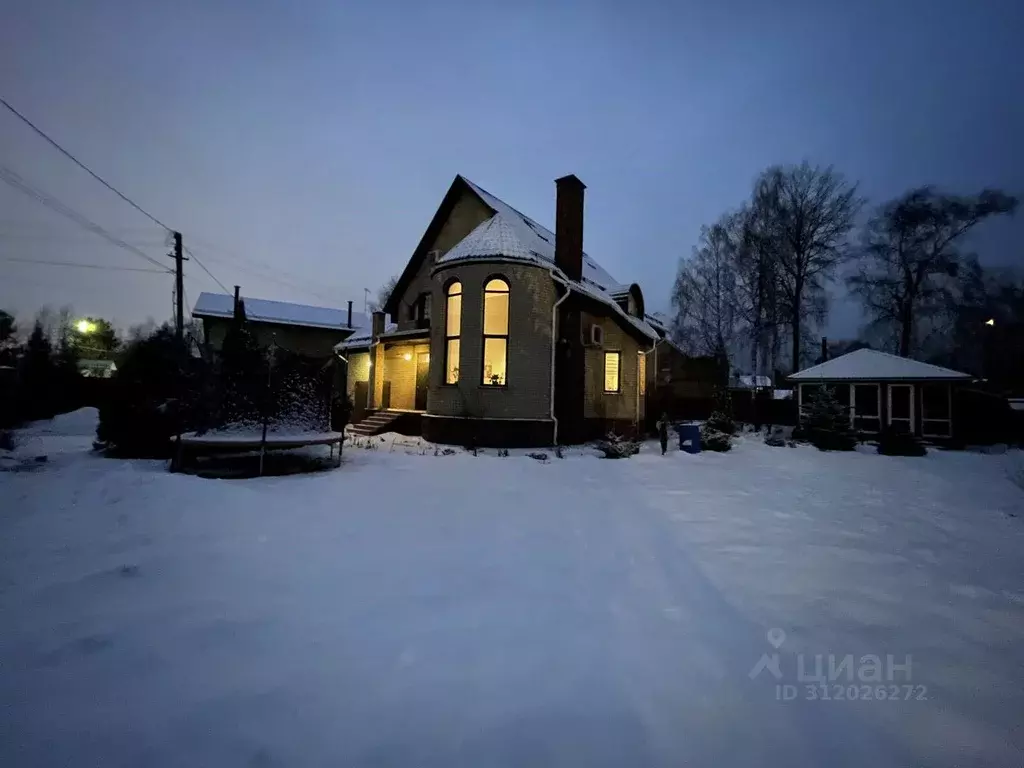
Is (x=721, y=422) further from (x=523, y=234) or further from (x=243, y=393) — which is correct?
(x=243, y=393)

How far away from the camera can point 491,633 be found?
3.22 meters

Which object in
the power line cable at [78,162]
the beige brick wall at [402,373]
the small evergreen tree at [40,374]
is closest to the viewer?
the power line cable at [78,162]

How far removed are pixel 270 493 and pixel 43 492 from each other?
2850mm

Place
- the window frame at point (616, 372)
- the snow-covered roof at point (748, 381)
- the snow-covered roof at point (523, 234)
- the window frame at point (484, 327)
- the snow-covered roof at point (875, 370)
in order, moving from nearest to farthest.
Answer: the window frame at point (484, 327) < the snow-covered roof at point (523, 234) < the window frame at point (616, 372) < the snow-covered roof at point (875, 370) < the snow-covered roof at point (748, 381)

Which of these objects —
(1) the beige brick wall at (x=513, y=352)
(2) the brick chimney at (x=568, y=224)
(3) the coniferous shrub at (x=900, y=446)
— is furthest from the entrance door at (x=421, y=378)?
(3) the coniferous shrub at (x=900, y=446)

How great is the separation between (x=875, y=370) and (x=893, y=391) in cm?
106

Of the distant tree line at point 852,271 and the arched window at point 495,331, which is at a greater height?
the distant tree line at point 852,271

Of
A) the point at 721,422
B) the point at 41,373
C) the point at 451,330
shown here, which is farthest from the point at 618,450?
the point at 41,373

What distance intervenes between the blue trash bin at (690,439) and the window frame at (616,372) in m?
3.50

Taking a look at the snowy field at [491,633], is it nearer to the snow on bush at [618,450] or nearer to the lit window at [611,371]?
the snow on bush at [618,450]

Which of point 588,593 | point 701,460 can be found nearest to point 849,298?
point 701,460

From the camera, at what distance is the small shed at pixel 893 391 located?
1822 cm

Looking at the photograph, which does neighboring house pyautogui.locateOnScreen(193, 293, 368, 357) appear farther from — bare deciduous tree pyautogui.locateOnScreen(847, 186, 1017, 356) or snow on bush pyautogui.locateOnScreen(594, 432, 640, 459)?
bare deciduous tree pyautogui.locateOnScreen(847, 186, 1017, 356)

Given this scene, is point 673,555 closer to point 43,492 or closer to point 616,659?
point 616,659
